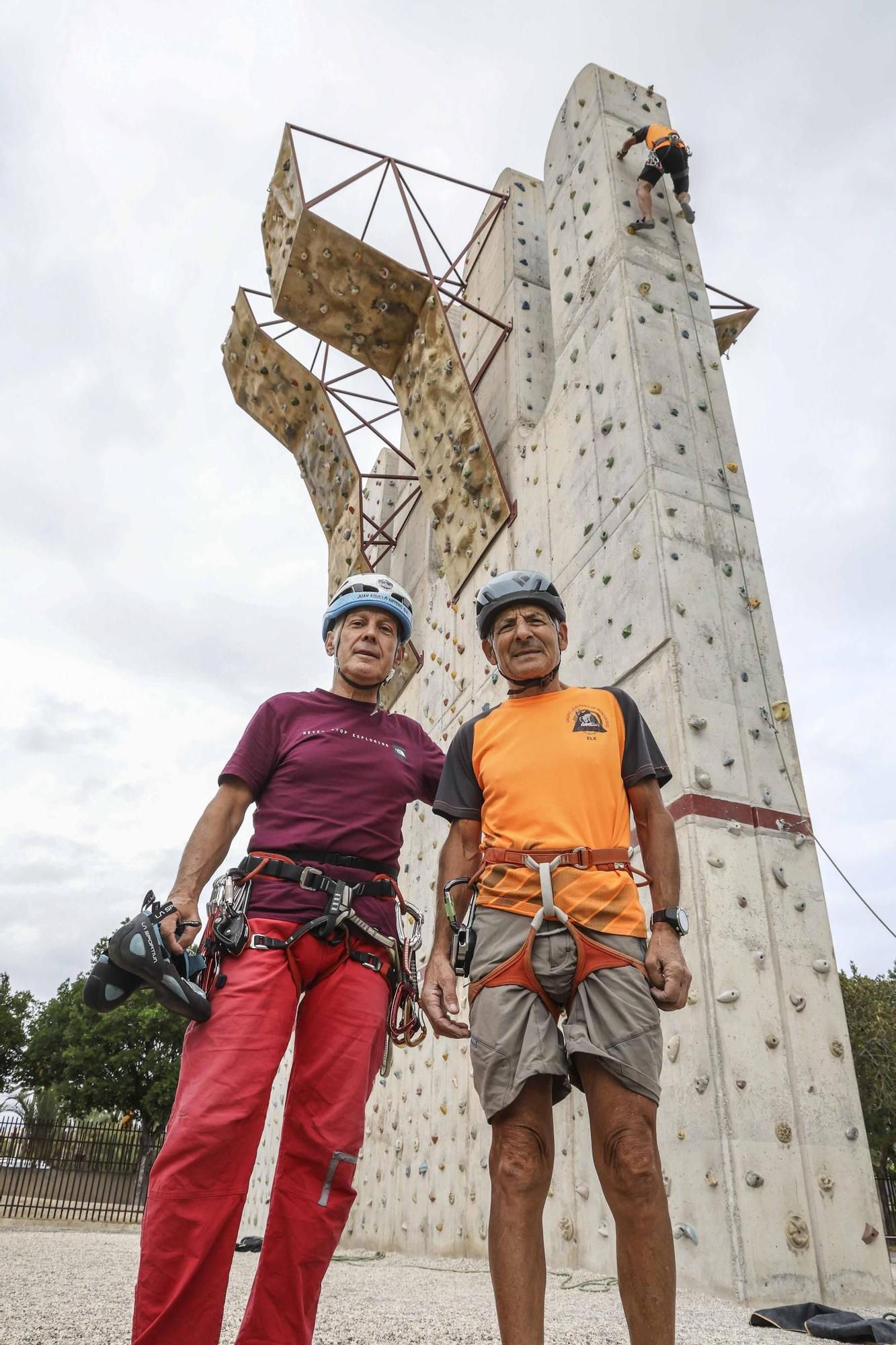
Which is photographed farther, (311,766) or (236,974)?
(311,766)

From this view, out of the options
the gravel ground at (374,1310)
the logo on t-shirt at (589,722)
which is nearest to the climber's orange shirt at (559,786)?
the logo on t-shirt at (589,722)

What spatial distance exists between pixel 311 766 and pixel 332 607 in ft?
1.82

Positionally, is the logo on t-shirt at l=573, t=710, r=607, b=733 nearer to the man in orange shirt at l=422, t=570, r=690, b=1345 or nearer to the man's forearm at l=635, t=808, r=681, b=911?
the man in orange shirt at l=422, t=570, r=690, b=1345

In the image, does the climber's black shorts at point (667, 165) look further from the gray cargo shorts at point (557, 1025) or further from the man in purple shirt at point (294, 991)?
the gray cargo shorts at point (557, 1025)

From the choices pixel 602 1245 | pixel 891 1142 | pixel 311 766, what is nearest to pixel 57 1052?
pixel 891 1142

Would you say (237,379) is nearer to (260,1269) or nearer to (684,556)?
(684,556)

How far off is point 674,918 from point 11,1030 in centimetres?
2975

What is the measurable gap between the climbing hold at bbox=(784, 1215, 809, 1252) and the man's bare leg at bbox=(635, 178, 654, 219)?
5.78m

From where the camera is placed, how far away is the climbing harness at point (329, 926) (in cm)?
214

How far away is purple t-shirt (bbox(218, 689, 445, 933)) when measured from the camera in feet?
7.49

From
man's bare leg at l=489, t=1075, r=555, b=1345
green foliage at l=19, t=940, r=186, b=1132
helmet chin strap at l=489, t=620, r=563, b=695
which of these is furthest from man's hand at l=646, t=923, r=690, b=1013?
green foliage at l=19, t=940, r=186, b=1132

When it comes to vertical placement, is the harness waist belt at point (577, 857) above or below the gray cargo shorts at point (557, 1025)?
above

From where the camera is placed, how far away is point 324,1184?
1964mm

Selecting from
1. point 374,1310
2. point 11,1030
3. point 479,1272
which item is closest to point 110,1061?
point 11,1030
